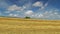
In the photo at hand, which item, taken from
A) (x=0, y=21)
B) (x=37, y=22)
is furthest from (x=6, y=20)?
(x=37, y=22)

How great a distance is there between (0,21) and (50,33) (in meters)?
6.10

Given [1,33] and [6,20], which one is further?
[6,20]

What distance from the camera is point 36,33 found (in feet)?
37.8

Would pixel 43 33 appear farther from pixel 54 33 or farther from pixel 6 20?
pixel 6 20

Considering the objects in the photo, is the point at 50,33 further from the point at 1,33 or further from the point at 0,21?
the point at 0,21

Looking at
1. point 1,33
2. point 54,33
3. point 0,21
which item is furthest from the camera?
point 0,21

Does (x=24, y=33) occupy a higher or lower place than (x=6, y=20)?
lower

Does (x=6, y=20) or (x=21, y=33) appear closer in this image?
(x=21, y=33)

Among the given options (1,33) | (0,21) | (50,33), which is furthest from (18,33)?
(0,21)

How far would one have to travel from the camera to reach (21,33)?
37.4ft

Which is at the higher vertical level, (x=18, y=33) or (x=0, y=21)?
(x=0, y=21)

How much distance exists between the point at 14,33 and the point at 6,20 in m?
6.17

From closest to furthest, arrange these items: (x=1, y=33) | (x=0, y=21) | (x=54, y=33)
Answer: (x=1, y=33) → (x=54, y=33) → (x=0, y=21)

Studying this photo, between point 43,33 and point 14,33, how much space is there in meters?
1.81
